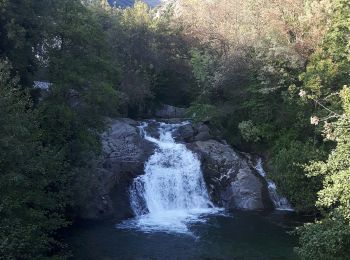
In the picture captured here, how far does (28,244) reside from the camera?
38.2 feet

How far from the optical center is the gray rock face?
37.1 m

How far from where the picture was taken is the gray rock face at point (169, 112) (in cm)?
3706

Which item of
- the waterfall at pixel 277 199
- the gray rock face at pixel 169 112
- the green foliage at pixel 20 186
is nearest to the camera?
the green foliage at pixel 20 186

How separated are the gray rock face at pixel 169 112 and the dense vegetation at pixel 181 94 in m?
0.98

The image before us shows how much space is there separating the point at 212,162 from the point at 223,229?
6.51m

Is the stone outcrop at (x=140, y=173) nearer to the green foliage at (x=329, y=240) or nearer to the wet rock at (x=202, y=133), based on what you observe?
the wet rock at (x=202, y=133)

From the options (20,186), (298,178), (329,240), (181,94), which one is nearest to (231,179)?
(298,178)

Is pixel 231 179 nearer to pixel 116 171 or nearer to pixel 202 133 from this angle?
pixel 202 133

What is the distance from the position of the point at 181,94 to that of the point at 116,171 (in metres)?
16.3

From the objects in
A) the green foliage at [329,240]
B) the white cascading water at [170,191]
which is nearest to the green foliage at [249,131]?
the white cascading water at [170,191]

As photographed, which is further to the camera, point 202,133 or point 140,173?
point 202,133

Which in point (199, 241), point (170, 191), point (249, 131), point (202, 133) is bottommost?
point (199, 241)

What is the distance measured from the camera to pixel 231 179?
25938 mm

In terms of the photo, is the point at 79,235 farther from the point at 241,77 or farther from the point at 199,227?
the point at 241,77
